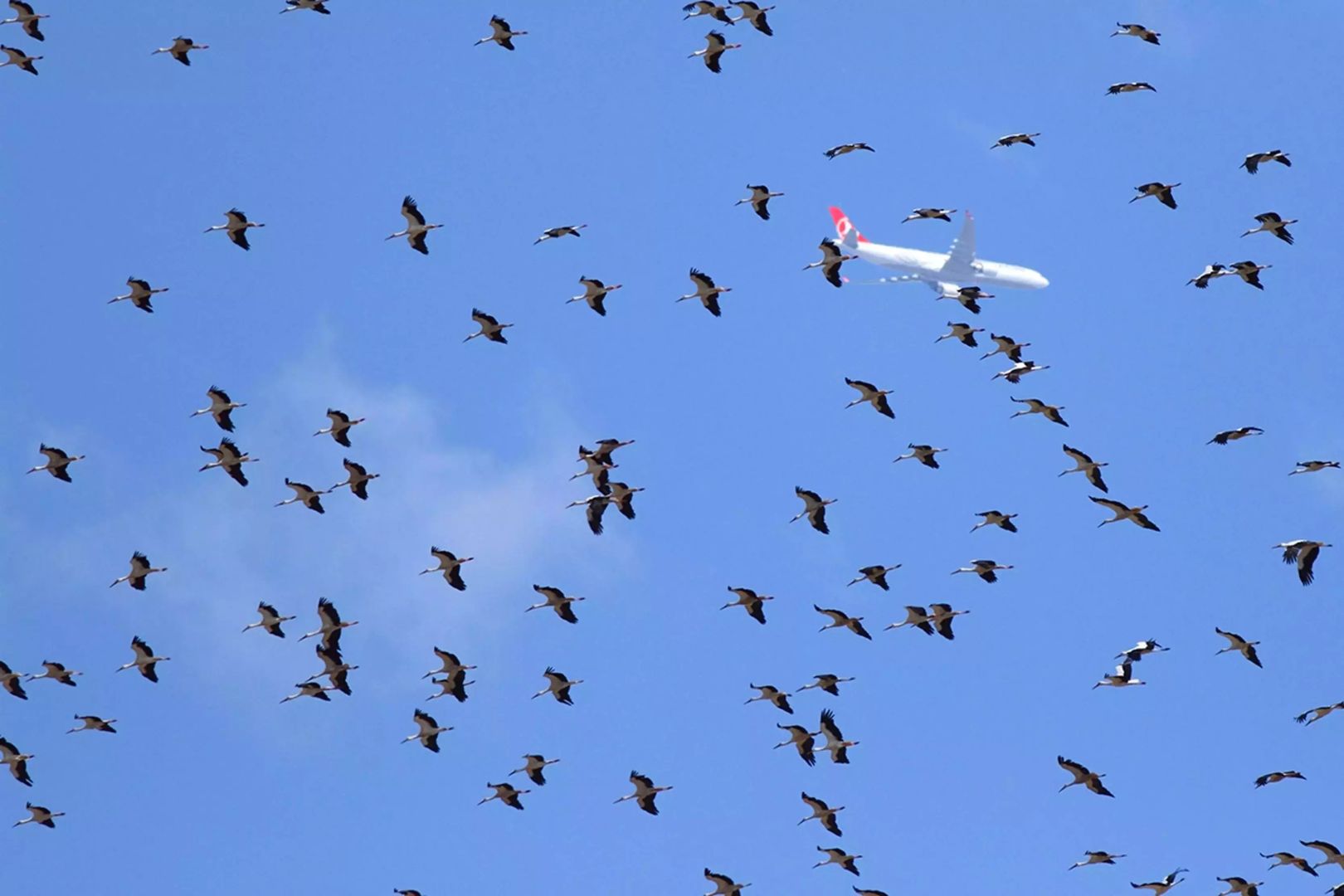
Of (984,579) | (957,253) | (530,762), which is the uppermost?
(957,253)

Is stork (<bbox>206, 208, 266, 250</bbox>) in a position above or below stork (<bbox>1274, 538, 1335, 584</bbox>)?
above

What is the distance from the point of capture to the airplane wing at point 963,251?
194 metres

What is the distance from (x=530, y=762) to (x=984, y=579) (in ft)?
57.5

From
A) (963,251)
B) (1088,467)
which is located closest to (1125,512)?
(1088,467)

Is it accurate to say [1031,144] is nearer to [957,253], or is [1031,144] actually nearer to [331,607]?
[331,607]

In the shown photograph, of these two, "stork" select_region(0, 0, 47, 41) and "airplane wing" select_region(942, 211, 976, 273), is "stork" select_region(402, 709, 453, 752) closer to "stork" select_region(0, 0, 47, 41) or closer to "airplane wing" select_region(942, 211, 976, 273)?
"stork" select_region(0, 0, 47, 41)

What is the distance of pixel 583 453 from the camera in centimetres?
8300

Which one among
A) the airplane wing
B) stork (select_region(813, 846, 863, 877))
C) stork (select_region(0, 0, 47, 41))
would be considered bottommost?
stork (select_region(813, 846, 863, 877))

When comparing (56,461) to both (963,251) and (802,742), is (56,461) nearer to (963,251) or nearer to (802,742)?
(802,742)

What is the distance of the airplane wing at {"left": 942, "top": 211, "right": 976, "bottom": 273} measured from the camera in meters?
194

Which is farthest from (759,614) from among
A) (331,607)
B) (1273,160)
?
(1273,160)

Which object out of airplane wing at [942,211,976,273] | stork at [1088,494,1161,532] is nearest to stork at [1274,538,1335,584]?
stork at [1088,494,1161,532]

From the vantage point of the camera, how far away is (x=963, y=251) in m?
196

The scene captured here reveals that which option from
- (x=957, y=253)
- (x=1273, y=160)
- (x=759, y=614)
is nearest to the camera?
(x=1273, y=160)
